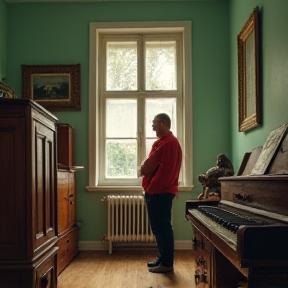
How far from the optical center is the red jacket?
3.94 meters

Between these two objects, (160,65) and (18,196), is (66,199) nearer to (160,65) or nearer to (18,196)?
(160,65)

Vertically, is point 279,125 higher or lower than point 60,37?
lower

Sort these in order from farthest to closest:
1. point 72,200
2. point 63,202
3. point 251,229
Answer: point 72,200 → point 63,202 → point 251,229

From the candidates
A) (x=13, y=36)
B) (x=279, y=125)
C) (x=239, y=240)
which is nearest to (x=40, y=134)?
(x=239, y=240)

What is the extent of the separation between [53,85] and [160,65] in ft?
4.20

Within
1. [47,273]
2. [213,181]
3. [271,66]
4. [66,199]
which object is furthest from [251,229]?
[66,199]

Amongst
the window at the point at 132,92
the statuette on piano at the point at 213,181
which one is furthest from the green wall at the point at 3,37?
the statuette on piano at the point at 213,181

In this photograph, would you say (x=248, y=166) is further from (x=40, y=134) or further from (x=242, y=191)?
(x=40, y=134)

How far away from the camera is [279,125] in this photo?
10.3ft

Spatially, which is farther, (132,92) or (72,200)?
(132,92)

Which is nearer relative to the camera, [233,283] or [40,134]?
[40,134]

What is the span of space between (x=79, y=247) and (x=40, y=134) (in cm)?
336

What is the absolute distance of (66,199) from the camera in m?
4.51

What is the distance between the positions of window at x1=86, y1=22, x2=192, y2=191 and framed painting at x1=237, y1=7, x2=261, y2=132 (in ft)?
3.45
